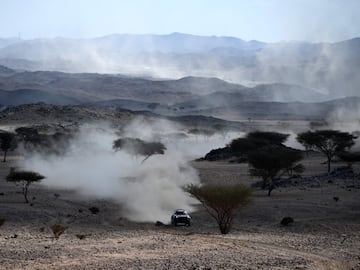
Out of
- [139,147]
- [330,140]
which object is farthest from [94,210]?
[139,147]

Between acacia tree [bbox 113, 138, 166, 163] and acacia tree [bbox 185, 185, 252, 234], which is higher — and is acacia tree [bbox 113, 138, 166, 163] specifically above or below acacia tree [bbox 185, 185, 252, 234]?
above

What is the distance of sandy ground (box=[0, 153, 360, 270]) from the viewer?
20438mm

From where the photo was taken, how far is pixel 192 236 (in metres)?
28.8

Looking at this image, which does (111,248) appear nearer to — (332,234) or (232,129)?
(332,234)

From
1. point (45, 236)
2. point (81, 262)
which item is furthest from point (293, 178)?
point (81, 262)

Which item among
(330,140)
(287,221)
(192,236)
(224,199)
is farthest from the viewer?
(330,140)

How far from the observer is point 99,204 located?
1742 inches

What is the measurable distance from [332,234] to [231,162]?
50.4 meters

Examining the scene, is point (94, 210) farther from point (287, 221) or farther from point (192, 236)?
point (192, 236)

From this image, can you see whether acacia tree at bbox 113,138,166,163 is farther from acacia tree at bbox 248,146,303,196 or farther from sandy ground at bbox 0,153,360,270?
sandy ground at bbox 0,153,360,270

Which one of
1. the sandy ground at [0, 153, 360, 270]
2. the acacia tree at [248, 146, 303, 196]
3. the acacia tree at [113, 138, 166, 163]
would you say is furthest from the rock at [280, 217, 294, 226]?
the acacia tree at [113, 138, 166, 163]

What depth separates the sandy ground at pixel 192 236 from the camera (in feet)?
67.1

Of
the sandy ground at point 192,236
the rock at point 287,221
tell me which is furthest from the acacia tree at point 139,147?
the rock at point 287,221

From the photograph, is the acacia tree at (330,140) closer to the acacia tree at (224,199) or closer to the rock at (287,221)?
the rock at (287,221)
